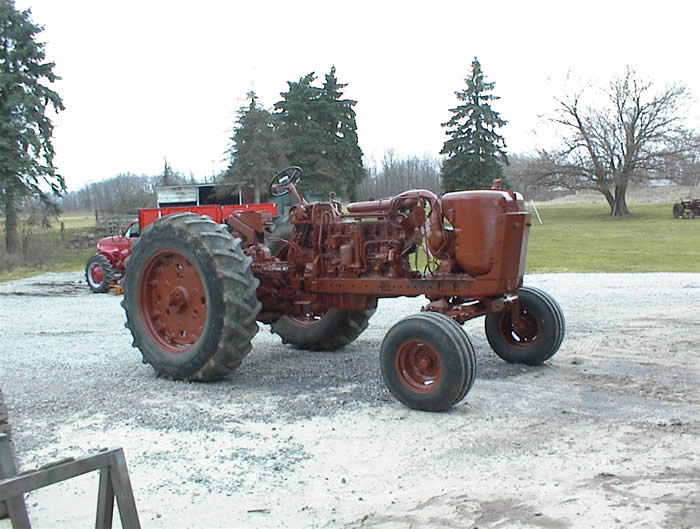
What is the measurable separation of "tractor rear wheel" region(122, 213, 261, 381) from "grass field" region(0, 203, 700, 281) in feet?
42.8

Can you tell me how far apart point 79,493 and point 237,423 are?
60.7 inches

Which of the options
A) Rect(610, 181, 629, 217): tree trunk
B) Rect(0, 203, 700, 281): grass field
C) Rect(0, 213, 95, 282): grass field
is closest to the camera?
Answer: Rect(0, 203, 700, 281): grass field

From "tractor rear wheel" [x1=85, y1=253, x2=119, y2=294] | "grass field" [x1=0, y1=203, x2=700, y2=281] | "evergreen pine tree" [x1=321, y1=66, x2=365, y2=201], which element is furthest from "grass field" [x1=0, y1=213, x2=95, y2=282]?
"evergreen pine tree" [x1=321, y1=66, x2=365, y2=201]

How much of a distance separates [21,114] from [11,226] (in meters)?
4.29

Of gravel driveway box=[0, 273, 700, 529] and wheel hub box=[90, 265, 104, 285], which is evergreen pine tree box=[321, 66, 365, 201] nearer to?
wheel hub box=[90, 265, 104, 285]

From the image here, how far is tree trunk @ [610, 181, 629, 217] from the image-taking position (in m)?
Result: 47.8

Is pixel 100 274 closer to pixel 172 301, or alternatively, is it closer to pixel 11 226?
pixel 172 301

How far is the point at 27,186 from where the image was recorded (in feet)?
93.0

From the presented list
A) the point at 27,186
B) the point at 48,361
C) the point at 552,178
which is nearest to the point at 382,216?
the point at 48,361

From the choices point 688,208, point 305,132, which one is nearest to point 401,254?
point 305,132

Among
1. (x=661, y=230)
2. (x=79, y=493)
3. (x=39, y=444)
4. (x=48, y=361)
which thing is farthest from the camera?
(x=661, y=230)

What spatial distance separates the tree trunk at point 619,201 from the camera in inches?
1882

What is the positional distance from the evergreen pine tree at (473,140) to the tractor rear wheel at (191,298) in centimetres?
3962

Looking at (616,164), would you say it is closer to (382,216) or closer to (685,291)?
(685,291)
